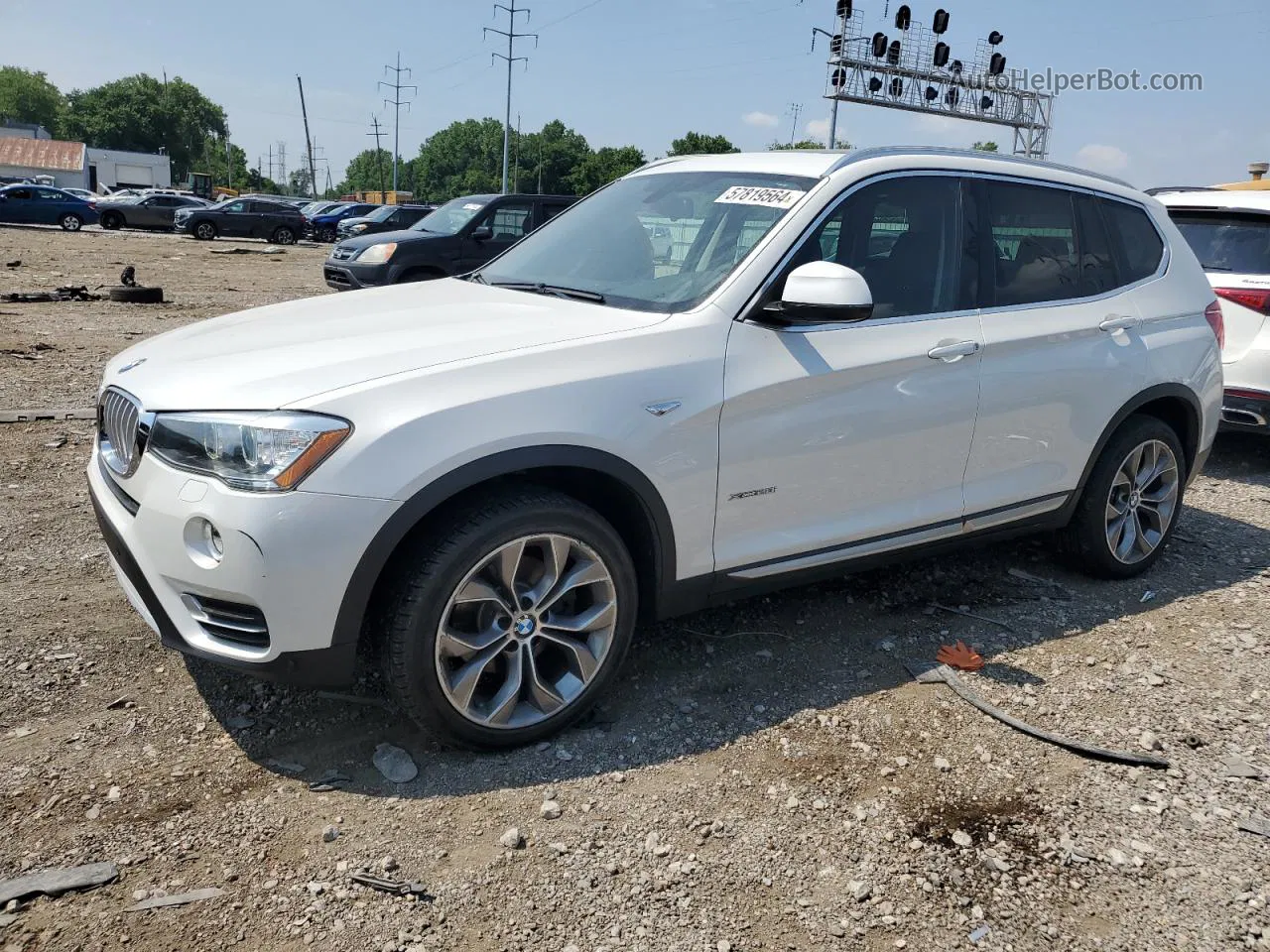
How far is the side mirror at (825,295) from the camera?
124 inches

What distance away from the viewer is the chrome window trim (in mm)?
3363

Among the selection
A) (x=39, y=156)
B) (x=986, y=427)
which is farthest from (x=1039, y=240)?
(x=39, y=156)

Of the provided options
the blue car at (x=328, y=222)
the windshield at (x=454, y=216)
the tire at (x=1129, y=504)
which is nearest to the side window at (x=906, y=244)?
the tire at (x=1129, y=504)

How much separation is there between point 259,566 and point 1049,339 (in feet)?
10.3

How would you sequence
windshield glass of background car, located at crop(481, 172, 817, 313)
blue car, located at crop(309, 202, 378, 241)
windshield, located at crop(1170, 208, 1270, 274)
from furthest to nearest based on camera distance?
blue car, located at crop(309, 202, 378, 241) < windshield, located at crop(1170, 208, 1270, 274) < windshield glass of background car, located at crop(481, 172, 817, 313)

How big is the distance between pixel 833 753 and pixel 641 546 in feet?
2.99

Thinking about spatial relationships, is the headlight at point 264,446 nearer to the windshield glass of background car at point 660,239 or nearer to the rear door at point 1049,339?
the windshield glass of background car at point 660,239

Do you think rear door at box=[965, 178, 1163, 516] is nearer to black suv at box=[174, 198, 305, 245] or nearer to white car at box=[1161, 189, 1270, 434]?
white car at box=[1161, 189, 1270, 434]

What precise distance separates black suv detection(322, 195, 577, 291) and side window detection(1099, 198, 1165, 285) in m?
8.28

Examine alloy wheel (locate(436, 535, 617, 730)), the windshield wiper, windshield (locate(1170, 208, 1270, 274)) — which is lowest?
alloy wheel (locate(436, 535, 617, 730))

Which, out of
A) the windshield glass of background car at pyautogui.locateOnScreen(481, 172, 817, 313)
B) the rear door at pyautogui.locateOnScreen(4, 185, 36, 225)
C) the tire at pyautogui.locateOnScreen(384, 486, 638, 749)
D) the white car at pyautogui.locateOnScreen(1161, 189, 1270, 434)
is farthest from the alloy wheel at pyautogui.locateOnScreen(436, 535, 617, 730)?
the rear door at pyautogui.locateOnScreen(4, 185, 36, 225)

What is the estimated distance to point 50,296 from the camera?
42.8 ft

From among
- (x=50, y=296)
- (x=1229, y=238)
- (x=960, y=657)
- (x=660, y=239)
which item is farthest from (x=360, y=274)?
(x=960, y=657)

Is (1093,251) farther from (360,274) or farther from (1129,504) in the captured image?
(360,274)
